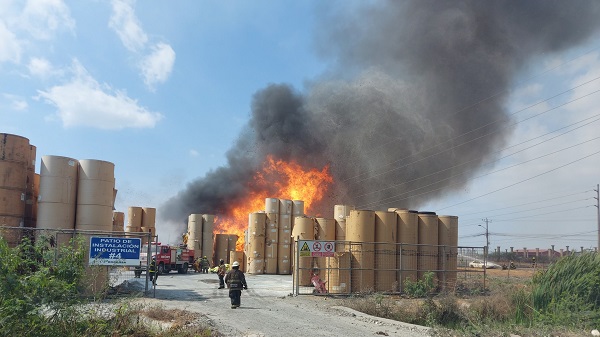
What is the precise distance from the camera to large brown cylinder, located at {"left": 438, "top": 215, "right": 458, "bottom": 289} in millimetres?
22172

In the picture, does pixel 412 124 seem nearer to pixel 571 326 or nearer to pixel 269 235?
pixel 269 235

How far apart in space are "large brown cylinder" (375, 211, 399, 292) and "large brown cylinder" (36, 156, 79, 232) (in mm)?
11944

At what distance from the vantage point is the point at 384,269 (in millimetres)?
20938

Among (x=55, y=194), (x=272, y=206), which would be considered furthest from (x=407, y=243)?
(x=272, y=206)

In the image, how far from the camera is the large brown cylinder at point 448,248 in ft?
72.7

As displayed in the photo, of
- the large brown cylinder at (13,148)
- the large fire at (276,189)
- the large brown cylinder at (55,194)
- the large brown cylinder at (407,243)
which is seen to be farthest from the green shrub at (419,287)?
the large fire at (276,189)

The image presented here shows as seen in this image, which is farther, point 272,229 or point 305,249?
point 272,229

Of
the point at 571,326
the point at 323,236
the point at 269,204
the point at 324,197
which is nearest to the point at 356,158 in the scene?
the point at 324,197

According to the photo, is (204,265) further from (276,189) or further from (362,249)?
(362,249)

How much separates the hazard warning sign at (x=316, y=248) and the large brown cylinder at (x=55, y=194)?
8.61 metres

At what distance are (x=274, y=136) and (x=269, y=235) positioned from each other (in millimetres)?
24386

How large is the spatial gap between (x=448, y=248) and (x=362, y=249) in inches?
177

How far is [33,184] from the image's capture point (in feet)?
62.3

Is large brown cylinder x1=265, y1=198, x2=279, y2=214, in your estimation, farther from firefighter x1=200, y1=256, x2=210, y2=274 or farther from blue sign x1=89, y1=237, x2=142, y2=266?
blue sign x1=89, y1=237, x2=142, y2=266
